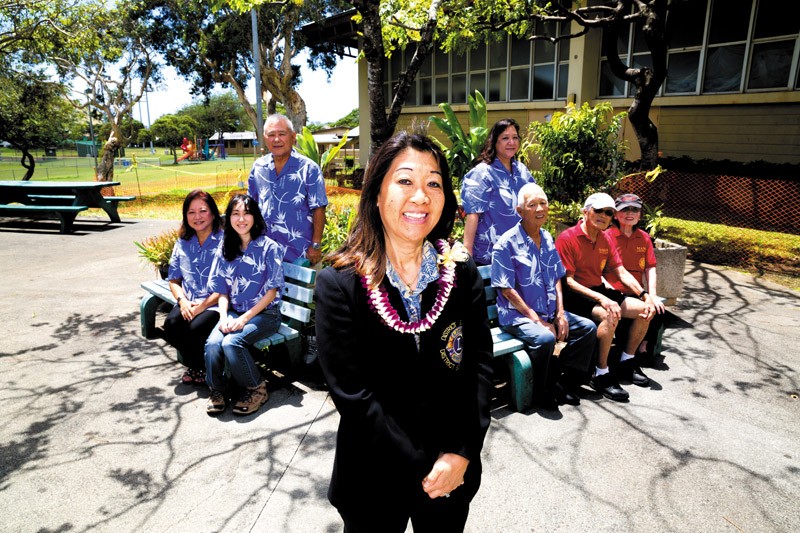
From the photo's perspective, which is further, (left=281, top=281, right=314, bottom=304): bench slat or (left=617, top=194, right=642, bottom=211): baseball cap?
(left=617, top=194, right=642, bottom=211): baseball cap

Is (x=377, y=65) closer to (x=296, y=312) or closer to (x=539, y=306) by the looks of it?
(x=296, y=312)

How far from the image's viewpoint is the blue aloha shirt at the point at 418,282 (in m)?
1.66

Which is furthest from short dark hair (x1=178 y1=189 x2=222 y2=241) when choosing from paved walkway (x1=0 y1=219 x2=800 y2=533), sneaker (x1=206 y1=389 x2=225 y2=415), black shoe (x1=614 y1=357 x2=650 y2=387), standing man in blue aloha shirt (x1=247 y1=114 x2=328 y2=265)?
black shoe (x1=614 y1=357 x2=650 y2=387)

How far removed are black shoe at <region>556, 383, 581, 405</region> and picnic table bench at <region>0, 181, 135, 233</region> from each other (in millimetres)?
11678

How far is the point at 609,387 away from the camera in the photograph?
3996 mm

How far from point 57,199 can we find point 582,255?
44.4ft

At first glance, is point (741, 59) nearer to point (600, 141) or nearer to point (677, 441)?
point (600, 141)

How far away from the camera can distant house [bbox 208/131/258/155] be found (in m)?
82.5

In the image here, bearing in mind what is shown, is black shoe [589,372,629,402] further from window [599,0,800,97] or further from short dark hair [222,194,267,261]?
window [599,0,800,97]

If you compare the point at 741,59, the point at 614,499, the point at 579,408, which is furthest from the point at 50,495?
the point at 741,59

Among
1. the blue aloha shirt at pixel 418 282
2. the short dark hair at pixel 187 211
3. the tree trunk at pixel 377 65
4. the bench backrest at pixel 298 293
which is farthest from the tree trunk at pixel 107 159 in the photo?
the blue aloha shirt at pixel 418 282

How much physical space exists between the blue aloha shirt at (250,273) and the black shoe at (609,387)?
2.65 meters

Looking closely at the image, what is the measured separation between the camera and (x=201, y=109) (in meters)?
90.3

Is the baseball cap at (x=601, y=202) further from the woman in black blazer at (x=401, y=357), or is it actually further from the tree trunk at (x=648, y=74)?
the tree trunk at (x=648, y=74)
